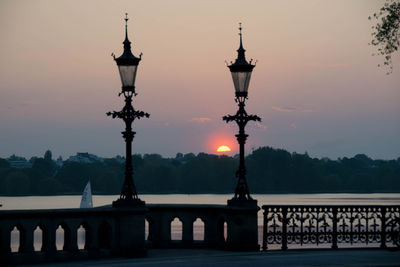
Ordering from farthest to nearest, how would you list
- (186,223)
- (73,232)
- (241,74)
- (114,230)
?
(186,223) → (241,74) → (114,230) → (73,232)

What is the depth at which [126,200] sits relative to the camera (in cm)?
2181

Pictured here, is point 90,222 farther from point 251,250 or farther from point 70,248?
point 251,250

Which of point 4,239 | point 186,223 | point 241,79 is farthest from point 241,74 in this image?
point 4,239

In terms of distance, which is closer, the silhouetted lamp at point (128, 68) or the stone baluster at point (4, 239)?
the stone baluster at point (4, 239)

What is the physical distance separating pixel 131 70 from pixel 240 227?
4798mm

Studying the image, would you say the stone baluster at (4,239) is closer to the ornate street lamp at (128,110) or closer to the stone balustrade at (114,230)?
the stone balustrade at (114,230)

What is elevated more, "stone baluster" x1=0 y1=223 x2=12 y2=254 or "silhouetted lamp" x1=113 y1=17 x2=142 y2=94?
"silhouetted lamp" x1=113 y1=17 x2=142 y2=94

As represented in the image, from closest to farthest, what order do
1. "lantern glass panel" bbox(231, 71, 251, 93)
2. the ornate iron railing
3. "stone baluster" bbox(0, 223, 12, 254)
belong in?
"stone baluster" bbox(0, 223, 12, 254) < the ornate iron railing < "lantern glass panel" bbox(231, 71, 251, 93)

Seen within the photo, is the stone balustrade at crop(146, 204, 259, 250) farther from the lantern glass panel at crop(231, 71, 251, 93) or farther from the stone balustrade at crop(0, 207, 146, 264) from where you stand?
the lantern glass panel at crop(231, 71, 251, 93)

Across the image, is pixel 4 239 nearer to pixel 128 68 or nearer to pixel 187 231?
pixel 128 68

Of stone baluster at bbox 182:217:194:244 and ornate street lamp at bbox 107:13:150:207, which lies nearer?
ornate street lamp at bbox 107:13:150:207

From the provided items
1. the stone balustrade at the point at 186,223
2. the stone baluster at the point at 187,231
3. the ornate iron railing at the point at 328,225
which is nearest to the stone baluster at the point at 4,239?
the stone balustrade at the point at 186,223

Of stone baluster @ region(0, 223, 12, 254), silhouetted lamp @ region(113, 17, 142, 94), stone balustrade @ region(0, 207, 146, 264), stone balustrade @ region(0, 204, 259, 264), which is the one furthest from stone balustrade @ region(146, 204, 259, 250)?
stone baluster @ region(0, 223, 12, 254)

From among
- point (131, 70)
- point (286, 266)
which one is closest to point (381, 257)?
point (286, 266)
